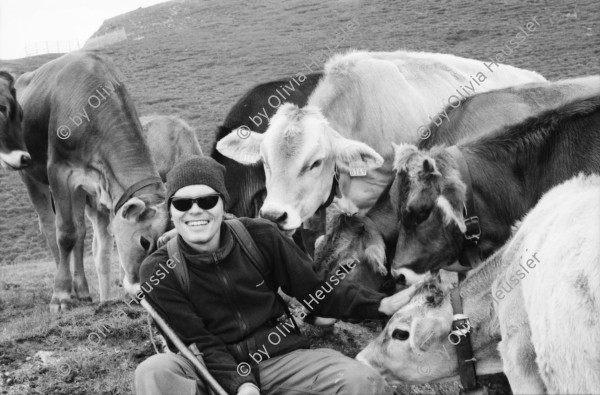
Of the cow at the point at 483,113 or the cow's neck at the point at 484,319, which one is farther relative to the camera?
the cow at the point at 483,113

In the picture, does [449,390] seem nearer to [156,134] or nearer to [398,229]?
[398,229]

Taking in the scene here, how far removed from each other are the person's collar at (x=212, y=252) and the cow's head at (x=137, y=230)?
2.67m

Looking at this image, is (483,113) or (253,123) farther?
(253,123)

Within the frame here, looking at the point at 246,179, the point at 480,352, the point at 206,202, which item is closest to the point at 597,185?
the point at 480,352

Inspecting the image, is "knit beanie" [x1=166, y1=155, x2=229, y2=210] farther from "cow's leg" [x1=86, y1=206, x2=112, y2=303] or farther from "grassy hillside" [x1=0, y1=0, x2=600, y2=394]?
"cow's leg" [x1=86, y1=206, x2=112, y2=303]

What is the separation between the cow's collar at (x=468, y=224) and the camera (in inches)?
224

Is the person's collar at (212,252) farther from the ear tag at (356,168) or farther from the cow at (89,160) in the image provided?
the cow at (89,160)

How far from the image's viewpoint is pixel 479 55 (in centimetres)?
3312

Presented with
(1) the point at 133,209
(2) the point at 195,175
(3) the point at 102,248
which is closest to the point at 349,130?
(1) the point at 133,209

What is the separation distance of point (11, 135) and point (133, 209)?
2.44 metres

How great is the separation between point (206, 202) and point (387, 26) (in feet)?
135

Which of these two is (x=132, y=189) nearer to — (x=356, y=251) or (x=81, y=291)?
(x=81, y=291)

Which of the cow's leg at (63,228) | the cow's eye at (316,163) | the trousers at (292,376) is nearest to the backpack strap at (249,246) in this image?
Result: the trousers at (292,376)

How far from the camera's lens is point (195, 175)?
15.2ft
